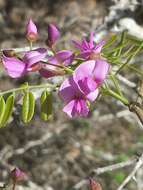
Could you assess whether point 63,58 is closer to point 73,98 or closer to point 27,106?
point 73,98

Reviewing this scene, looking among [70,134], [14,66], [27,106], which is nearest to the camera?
[14,66]

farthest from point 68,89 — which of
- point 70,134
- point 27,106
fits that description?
point 70,134

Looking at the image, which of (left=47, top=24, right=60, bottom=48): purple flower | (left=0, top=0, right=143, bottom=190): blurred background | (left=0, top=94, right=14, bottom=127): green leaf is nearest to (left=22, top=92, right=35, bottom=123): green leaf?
(left=0, top=94, right=14, bottom=127): green leaf

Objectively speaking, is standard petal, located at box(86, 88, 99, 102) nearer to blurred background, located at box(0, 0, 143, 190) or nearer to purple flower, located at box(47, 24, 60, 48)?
purple flower, located at box(47, 24, 60, 48)

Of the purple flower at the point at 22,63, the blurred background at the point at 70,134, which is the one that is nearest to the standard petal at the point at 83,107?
the purple flower at the point at 22,63

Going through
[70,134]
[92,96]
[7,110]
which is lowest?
[70,134]

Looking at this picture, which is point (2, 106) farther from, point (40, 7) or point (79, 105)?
point (40, 7)

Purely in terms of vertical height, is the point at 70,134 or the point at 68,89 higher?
the point at 68,89
